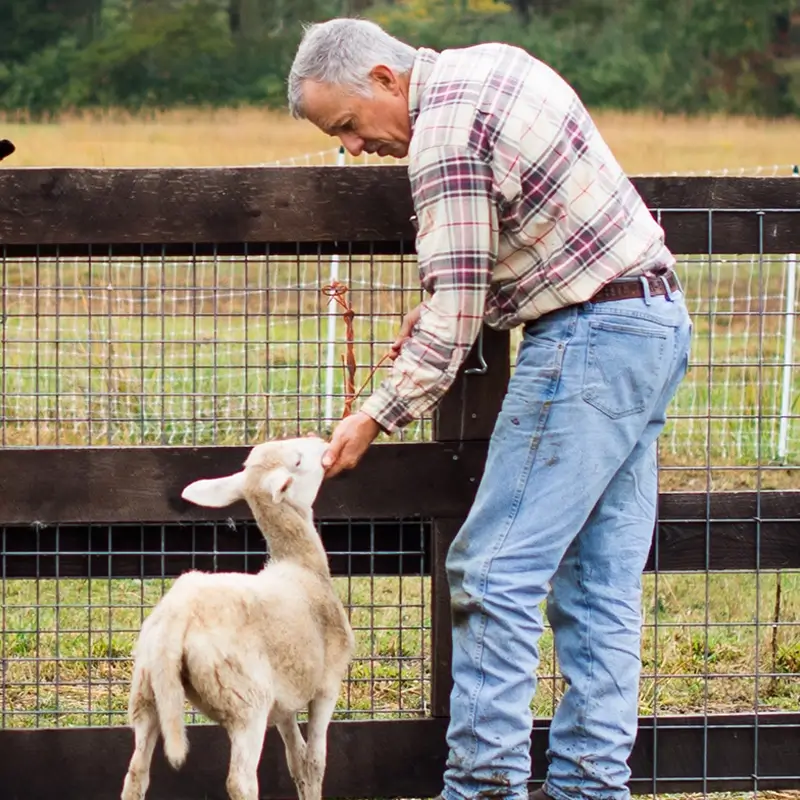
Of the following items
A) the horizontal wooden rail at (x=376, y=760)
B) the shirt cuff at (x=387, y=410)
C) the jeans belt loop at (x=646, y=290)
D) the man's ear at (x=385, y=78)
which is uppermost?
the man's ear at (x=385, y=78)

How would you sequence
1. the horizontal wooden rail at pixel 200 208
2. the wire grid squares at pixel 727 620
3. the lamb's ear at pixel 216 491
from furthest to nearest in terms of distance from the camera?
the wire grid squares at pixel 727 620 → the horizontal wooden rail at pixel 200 208 → the lamb's ear at pixel 216 491

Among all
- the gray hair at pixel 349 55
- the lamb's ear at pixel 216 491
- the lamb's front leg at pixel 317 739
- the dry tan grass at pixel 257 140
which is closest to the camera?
the gray hair at pixel 349 55

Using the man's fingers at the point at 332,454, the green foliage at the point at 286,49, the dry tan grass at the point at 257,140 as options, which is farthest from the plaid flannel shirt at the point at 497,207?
the green foliage at the point at 286,49

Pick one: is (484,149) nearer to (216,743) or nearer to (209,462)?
(209,462)

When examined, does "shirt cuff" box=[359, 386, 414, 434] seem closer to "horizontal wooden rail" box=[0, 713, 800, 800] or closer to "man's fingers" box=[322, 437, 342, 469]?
"man's fingers" box=[322, 437, 342, 469]

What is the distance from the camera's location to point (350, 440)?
389 centimetres

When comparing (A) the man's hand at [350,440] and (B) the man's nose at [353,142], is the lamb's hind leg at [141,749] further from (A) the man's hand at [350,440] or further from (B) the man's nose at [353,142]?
(B) the man's nose at [353,142]

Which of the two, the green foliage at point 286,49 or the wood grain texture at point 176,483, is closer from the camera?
the wood grain texture at point 176,483

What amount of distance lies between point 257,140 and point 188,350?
13486 mm

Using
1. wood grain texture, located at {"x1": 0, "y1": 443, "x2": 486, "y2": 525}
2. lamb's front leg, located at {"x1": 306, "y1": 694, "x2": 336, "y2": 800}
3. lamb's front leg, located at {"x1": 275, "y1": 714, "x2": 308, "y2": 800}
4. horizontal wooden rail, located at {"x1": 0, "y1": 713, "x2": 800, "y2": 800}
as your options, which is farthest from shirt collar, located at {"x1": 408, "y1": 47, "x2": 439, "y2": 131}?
horizontal wooden rail, located at {"x1": 0, "y1": 713, "x2": 800, "y2": 800}

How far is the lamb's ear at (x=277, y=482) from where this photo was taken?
417 centimetres

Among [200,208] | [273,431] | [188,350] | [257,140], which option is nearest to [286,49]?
[257,140]

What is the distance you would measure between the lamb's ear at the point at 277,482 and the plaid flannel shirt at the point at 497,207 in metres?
0.43

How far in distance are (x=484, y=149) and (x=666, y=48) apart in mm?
28037
